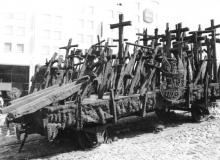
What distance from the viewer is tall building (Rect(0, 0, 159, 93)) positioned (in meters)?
29.8

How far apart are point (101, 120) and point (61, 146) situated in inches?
67.2

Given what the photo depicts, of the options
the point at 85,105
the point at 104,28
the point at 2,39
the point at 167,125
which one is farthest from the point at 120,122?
the point at 104,28

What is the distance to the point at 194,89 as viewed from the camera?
10.7 metres

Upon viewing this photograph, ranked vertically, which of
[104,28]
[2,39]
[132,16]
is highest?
[132,16]

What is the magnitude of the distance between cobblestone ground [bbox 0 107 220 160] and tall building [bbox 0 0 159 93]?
22.2 metres

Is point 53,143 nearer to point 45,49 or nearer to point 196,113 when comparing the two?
point 196,113

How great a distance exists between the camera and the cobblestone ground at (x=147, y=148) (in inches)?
268

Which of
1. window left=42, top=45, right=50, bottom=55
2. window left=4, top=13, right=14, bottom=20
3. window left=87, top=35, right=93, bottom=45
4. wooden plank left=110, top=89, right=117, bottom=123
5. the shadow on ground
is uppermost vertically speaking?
window left=4, top=13, right=14, bottom=20

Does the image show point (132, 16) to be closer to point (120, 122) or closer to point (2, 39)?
point (2, 39)

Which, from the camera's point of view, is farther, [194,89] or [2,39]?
[2,39]

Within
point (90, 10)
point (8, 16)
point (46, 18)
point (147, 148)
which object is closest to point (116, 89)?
point (147, 148)

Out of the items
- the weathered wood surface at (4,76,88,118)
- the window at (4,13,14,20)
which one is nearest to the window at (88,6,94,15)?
the window at (4,13,14,20)

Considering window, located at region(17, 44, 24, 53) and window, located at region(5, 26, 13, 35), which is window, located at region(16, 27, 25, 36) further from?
window, located at region(17, 44, 24, 53)

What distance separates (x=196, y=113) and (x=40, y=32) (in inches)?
966
